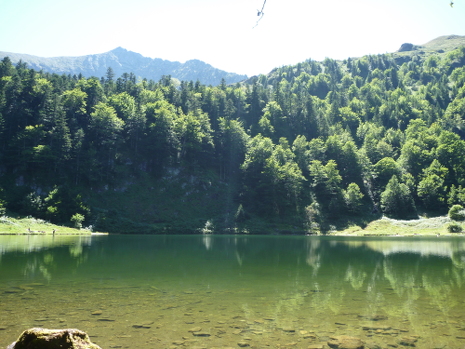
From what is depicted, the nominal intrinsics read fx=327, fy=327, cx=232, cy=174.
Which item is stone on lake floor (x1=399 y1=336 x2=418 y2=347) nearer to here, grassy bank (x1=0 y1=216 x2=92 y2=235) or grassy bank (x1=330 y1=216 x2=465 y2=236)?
grassy bank (x1=0 y1=216 x2=92 y2=235)

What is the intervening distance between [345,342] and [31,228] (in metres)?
68.1

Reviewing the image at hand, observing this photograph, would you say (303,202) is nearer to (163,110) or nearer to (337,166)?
(337,166)

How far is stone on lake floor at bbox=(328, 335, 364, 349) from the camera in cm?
920

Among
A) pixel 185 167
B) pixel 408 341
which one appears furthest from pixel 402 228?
pixel 408 341

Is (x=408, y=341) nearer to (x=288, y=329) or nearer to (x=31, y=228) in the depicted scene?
(x=288, y=329)

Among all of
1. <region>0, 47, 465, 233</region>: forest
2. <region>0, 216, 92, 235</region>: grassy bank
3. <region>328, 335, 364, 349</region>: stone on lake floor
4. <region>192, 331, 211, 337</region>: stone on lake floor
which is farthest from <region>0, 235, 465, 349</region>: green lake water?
<region>0, 47, 465, 233</region>: forest

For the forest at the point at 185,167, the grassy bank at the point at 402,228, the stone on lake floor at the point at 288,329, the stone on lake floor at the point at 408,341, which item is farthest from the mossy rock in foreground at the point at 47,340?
the grassy bank at the point at 402,228

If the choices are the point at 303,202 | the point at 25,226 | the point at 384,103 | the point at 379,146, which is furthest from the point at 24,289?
the point at 384,103

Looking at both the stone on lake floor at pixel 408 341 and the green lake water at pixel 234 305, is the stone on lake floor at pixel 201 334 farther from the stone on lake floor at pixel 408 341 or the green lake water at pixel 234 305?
the stone on lake floor at pixel 408 341

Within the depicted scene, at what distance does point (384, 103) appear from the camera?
559 ft

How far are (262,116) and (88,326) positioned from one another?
445 feet

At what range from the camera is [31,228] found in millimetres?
62906

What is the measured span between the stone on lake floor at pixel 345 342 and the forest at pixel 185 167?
70.6 meters

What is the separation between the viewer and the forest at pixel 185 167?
8056 cm
